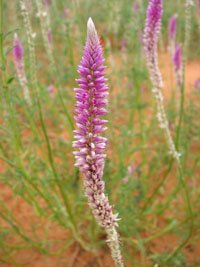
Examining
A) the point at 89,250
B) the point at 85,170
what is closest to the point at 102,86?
the point at 85,170

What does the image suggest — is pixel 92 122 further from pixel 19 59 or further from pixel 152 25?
pixel 19 59

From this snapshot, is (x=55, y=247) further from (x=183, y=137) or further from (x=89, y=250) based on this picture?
(x=183, y=137)

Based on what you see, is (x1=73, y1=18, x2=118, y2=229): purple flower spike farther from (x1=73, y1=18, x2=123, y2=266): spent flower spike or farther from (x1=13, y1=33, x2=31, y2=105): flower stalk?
(x1=13, y1=33, x2=31, y2=105): flower stalk

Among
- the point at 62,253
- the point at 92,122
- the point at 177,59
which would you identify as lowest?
the point at 62,253

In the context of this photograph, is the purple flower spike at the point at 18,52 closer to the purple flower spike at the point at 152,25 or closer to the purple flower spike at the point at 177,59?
the purple flower spike at the point at 152,25

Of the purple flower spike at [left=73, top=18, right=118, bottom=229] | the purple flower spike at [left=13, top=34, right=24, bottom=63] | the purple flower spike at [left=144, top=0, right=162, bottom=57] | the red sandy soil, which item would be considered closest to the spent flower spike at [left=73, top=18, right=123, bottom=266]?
the purple flower spike at [left=73, top=18, right=118, bottom=229]

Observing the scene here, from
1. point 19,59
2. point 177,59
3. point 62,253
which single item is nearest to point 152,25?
point 177,59

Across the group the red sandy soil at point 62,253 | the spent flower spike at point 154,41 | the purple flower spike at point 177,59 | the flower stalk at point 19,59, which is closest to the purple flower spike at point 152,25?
the spent flower spike at point 154,41

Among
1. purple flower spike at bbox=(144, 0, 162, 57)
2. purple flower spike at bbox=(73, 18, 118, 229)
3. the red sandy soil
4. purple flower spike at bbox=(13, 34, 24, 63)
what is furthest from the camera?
the red sandy soil

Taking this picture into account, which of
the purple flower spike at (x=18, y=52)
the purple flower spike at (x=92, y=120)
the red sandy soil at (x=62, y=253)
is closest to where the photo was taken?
the purple flower spike at (x=92, y=120)

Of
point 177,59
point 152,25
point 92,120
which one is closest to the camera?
point 92,120
